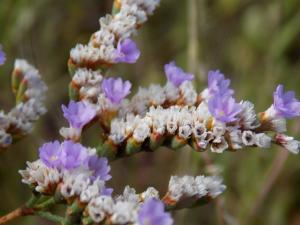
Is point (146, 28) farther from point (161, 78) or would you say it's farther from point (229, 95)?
point (229, 95)

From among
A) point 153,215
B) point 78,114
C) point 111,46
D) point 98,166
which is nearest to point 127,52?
point 111,46

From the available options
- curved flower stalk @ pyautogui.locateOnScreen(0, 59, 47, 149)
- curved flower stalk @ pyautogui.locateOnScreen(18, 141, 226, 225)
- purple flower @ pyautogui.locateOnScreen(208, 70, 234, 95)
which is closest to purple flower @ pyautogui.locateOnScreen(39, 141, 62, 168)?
curved flower stalk @ pyautogui.locateOnScreen(18, 141, 226, 225)

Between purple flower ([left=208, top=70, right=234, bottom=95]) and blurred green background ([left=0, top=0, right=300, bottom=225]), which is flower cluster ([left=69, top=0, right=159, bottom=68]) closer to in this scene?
purple flower ([left=208, top=70, right=234, bottom=95])

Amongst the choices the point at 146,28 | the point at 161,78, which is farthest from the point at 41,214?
the point at 146,28

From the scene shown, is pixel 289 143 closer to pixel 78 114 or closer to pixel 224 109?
pixel 224 109

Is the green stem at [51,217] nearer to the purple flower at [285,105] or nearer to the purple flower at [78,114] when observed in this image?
the purple flower at [78,114]
